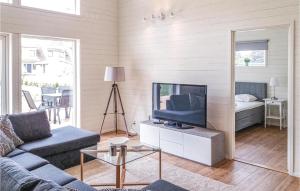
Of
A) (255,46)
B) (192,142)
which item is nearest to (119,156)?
(192,142)

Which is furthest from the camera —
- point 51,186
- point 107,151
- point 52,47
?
point 52,47

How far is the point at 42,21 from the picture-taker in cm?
466

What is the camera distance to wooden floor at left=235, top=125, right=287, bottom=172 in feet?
13.1

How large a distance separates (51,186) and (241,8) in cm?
358

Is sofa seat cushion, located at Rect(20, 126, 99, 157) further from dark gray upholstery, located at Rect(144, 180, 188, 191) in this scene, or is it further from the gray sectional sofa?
dark gray upholstery, located at Rect(144, 180, 188, 191)

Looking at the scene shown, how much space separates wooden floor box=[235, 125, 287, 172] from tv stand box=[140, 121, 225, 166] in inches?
21.0

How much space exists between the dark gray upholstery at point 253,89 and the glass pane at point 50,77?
4360mm

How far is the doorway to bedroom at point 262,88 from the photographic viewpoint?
17.9 feet

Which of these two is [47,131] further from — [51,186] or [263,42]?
[263,42]

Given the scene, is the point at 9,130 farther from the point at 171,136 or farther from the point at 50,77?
the point at 171,136

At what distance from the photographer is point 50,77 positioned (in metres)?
5.07

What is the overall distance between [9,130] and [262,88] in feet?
18.5

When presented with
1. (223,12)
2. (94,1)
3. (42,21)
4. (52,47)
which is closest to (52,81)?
(52,47)

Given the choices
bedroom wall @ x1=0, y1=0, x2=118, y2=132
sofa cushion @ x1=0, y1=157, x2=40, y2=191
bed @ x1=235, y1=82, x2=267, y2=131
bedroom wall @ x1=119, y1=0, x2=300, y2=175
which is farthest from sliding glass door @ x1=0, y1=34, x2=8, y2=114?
bed @ x1=235, y1=82, x2=267, y2=131
